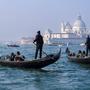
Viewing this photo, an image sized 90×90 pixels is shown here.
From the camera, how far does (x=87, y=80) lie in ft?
54.1

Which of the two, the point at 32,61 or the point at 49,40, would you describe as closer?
the point at 32,61

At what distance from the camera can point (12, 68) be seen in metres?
21.8

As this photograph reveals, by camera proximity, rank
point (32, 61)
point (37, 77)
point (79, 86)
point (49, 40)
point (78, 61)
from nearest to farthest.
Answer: point (79, 86), point (37, 77), point (32, 61), point (78, 61), point (49, 40)


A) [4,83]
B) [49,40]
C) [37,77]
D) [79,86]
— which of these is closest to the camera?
[79,86]

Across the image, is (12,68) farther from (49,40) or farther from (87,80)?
(49,40)

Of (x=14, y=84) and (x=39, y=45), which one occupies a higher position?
(x=39, y=45)

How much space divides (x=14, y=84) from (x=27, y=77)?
2606 millimetres

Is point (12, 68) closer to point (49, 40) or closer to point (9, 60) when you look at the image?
point (9, 60)

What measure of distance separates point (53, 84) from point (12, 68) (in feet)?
22.9

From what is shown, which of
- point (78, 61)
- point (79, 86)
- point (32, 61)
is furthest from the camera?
point (78, 61)

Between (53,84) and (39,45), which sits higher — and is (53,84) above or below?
below

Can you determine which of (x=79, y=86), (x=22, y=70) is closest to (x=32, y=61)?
(x=22, y=70)

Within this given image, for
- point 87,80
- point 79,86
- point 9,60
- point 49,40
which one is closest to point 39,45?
point 9,60

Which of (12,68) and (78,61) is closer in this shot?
(12,68)
